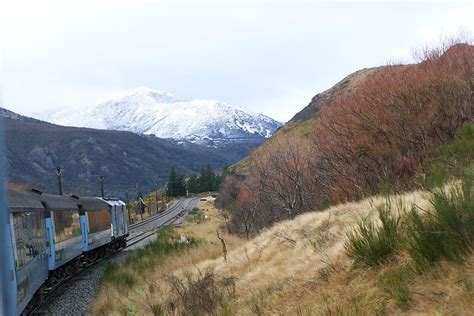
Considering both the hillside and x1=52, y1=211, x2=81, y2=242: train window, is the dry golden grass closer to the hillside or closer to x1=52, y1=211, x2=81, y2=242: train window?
x1=52, y1=211, x2=81, y2=242: train window

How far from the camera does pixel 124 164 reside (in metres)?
196

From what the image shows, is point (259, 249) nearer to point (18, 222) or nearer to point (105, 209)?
point (18, 222)

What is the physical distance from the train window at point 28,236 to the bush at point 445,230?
761 cm

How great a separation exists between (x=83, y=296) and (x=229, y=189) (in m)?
52.3

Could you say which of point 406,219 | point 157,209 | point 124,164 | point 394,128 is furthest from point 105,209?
point 124,164

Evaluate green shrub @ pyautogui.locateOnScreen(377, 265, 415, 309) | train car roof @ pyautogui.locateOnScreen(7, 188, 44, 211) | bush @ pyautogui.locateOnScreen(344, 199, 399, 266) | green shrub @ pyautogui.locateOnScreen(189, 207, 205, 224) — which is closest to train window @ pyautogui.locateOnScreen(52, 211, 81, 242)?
train car roof @ pyautogui.locateOnScreen(7, 188, 44, 211)

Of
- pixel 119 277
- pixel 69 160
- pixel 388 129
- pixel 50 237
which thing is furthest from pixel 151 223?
pixel 69 160

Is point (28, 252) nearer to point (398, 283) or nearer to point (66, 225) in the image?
point (66, 225)

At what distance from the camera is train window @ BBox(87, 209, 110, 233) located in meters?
25.1

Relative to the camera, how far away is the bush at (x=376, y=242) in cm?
757

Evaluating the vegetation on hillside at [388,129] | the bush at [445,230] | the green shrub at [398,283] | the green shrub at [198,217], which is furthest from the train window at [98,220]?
the green shrub at [198,217]

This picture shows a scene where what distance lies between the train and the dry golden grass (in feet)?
6.18

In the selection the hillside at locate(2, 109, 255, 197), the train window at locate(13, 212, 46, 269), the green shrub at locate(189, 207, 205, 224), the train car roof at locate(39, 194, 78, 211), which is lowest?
the green shrub at locate(189, 207, 205, 224)

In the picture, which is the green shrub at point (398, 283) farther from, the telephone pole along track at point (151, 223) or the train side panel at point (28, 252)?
the telephone pole along track at point (151, 223)
